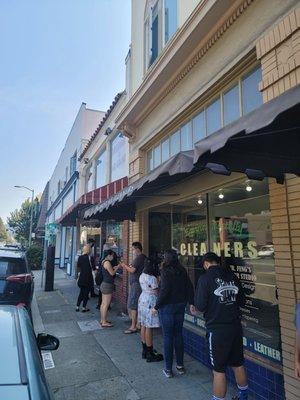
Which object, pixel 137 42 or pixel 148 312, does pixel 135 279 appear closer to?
pixel 148 312

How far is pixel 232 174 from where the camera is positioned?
484cm

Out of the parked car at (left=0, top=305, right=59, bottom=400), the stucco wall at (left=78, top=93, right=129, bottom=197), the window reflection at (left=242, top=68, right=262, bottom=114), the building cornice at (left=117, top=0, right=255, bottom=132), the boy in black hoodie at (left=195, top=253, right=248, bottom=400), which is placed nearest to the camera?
the parked car at (left=0, top=305, right=59, bottom=400)

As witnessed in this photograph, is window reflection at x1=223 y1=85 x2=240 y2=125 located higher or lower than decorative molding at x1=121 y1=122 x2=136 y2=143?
lower

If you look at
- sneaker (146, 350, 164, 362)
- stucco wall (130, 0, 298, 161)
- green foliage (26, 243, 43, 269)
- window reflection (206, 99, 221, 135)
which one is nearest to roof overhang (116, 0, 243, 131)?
stucco wall (130, 0, 298, 161)

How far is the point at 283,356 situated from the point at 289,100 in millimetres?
2893

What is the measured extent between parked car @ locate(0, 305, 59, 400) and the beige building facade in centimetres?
229

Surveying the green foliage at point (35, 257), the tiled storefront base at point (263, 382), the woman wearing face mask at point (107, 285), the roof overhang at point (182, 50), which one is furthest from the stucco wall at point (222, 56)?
the green foliage at point (35, 257)

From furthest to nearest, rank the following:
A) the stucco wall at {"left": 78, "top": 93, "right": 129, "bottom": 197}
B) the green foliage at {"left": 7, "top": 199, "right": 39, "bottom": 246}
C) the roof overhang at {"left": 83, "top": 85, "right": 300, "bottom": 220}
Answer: the green foliage at {"left": 7, "top": 199, "right": 39, "bottom": 246} → the stucco wall at {"left": 78, "top": 93, "right": 129, "bottom": 197} → the roof overhang at {"left": 83, "top": 85, "right": 300, "bottom": 220}

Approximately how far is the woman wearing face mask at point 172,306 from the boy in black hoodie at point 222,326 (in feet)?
3.34

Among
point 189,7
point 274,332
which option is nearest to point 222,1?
point 189,7

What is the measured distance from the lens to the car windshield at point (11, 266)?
746cm

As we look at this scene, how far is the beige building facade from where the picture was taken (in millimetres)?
3814

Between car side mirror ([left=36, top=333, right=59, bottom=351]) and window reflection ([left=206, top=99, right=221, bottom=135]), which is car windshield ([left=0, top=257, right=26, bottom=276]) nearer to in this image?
car side mirror ([left=36, top=333, right=59, bottom=351])

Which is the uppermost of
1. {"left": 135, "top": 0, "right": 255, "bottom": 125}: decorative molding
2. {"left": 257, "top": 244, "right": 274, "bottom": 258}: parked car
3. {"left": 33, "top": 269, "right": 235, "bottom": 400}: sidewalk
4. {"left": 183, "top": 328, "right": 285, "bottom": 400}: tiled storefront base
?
{"left": 135, "top": 0, "right": 255, "bottom": 125}: decorative molding
